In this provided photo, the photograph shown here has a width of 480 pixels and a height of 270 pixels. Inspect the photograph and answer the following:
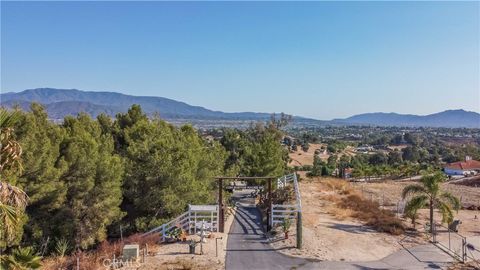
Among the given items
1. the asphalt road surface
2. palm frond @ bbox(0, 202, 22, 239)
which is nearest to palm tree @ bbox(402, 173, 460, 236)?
the asphalt road surface

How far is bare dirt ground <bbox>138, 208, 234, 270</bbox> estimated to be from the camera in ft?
47.2

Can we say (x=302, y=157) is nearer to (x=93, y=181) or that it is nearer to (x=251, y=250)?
(x=251, y=250)

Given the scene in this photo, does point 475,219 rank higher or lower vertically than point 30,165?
lower

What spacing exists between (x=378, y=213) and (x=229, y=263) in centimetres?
1200

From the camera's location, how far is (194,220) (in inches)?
773

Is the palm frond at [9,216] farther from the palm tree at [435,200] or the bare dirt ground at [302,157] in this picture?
the bare dirt ground at [302,157]

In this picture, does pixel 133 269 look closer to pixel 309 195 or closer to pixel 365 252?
pixel 365 252

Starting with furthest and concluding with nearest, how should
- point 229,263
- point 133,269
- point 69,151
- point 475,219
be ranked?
point 475,219, point 69,151, point 229,263, point 133,269

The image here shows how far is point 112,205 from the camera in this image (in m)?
18.4

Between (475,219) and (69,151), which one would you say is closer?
(69,151)

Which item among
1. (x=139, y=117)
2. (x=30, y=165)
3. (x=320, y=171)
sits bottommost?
(x=320, y=171)

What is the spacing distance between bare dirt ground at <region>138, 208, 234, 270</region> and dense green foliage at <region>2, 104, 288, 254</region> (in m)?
2.85

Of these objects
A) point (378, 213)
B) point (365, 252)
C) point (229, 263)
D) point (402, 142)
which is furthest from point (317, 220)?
point (402, 142)

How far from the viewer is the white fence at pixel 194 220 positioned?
1820 cm
